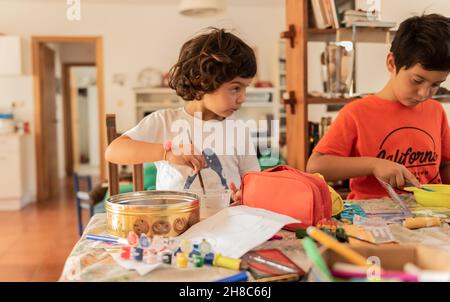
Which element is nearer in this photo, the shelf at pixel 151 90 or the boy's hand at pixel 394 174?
the boy's hand at pixel 394 174

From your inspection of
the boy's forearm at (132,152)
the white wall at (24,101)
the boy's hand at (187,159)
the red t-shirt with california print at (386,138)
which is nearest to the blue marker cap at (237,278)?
the boy's hand at (187,159)

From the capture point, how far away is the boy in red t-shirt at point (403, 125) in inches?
47.9

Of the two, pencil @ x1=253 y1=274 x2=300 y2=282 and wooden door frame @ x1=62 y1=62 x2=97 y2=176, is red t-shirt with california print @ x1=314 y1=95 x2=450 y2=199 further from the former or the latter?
wooden door frame @ x1=62 y1=62 x2=97 y2=176

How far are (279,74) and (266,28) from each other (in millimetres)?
636

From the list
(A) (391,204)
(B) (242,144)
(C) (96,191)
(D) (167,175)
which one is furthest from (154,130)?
(C) (96,191)

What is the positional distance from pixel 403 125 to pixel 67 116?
23.9ft

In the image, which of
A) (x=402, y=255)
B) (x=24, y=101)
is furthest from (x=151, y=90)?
(x=402, y=255)

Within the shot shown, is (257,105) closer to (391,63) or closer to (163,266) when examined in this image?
(391,63)

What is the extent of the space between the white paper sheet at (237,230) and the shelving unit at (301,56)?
1.30 metres

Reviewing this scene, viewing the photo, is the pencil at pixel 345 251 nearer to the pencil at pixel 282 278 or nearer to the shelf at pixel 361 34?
the pencil at pixel 282 278

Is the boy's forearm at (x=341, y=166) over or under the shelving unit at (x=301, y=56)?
under

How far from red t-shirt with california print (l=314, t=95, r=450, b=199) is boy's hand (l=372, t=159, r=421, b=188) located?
0.18 m

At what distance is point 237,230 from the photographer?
723 mm

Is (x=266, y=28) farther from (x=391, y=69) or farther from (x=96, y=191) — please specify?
(x=391, y=69)
